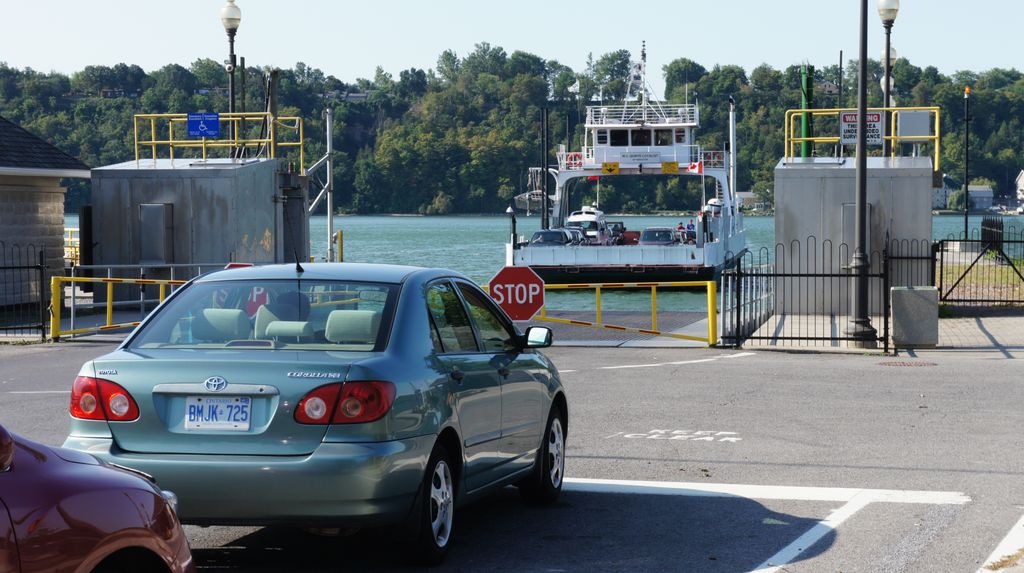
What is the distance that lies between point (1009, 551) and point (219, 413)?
425 centimetres

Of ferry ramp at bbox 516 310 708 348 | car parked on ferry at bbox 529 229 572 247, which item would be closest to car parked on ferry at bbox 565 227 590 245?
car parked on ferry at bbox 529 229 572 247

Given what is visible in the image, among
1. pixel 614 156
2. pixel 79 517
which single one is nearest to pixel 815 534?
pixel 79 517

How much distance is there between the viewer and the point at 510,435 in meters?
8.06

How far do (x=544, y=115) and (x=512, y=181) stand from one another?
8520 centimetres

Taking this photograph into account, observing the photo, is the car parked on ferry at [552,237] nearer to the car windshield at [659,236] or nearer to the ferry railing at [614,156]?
the car windshield at [659,236]

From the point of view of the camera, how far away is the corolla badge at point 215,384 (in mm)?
6539

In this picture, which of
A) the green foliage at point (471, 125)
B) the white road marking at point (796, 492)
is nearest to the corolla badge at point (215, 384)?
the white road marking at point (796, 492)

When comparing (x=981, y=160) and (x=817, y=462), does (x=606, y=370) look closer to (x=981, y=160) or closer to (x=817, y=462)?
(x=817, y=462)

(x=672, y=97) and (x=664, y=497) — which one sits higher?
(x=672, y=97)

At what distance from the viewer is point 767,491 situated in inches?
366

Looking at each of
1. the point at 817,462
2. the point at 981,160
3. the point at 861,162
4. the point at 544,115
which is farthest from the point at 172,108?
the point at 817,462

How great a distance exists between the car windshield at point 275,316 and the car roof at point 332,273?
0.06m

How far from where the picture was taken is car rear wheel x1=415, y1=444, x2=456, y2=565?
6852 mm

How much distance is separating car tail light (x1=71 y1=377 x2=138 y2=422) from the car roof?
1102 millimetres
